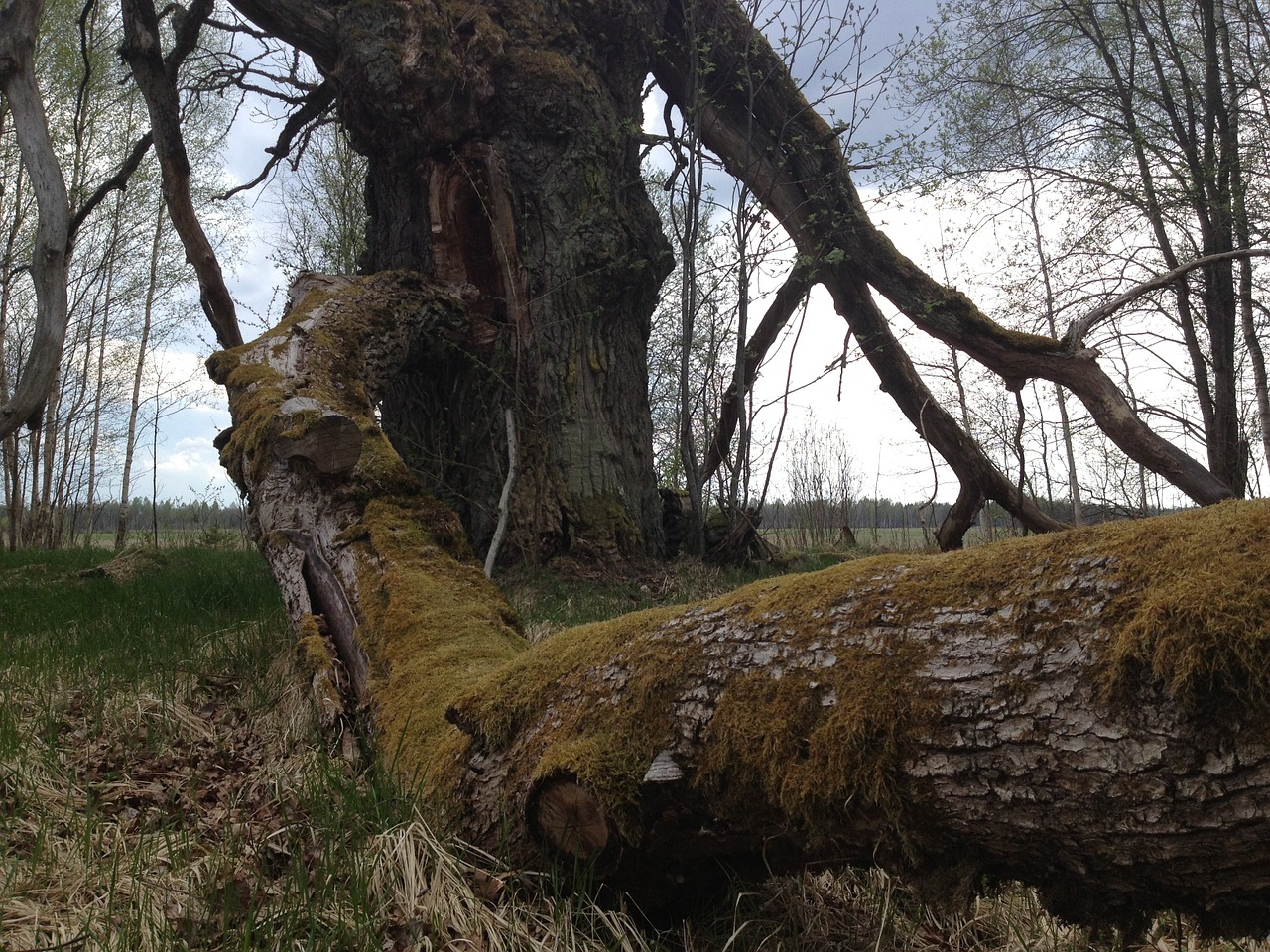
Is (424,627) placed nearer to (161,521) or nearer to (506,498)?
(506,498)

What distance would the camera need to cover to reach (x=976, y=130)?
1078cm

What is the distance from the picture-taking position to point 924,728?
1.43 meters

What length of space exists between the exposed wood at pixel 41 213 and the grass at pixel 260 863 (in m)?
1.75

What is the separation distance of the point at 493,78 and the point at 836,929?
19.2 ft

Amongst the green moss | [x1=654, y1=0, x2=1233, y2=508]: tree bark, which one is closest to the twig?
[x1=654, y1=0, x2=1233, y2=508]: tree bark

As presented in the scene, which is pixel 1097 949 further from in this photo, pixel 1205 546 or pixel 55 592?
pixel 55 592

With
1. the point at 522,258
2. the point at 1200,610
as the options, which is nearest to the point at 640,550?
the point at 522,258

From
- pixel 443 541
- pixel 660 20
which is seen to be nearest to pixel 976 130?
pixel 660 20

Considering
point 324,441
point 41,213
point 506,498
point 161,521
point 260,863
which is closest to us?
point 260,863

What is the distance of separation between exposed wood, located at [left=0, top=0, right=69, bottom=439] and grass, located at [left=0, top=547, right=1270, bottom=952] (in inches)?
68.9

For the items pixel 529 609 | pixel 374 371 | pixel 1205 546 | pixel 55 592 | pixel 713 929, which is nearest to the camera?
pixel 1205 546

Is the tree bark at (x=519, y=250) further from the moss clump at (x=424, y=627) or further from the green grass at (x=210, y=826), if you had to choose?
the green grass at (x=210, y=826)

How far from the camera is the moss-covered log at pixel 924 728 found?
121cm

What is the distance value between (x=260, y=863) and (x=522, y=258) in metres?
4.73
